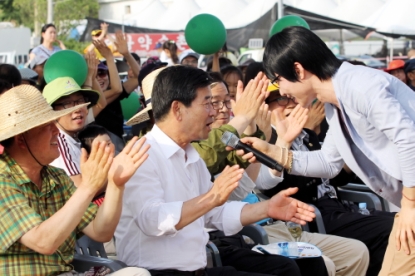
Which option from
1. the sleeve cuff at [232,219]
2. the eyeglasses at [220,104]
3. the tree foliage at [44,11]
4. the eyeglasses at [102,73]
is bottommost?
the tree foliage at [44,11]

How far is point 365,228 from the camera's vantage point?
505cm

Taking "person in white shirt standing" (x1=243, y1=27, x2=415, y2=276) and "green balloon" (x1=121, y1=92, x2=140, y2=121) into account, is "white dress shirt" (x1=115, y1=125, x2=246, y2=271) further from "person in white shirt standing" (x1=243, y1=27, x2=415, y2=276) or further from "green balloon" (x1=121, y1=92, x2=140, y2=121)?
"green balloon" (x1=121, y1=92, x2=140, y2=121)

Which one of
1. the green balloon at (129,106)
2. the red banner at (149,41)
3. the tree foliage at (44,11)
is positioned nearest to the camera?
the green balloon at (129,106)

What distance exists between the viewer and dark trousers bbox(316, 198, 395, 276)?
5023mm

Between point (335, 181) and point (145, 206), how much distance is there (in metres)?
2.57

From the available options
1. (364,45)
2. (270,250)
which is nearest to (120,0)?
(364,45)

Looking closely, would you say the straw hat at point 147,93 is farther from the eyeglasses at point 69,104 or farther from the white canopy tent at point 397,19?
the white canopy tent at point 397,19

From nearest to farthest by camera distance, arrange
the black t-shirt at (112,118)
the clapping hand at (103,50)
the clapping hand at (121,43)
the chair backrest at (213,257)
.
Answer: the chair backrest at (213,257), the black t-shirt at (112,118), the clapping hand at (103,50), the clapping hand at (121,43)

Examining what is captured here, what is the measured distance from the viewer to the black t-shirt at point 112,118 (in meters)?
6.80

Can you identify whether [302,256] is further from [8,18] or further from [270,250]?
[8,18]

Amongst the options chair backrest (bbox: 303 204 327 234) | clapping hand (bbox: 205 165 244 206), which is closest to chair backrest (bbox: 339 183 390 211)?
chair backrest (bbox: 303 204 327 234)

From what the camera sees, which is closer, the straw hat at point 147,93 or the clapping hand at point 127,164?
the clapping hand at point 127,164

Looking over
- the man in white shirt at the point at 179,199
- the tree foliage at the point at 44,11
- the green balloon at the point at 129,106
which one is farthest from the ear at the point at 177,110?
the tree foliage at the point at 44,11

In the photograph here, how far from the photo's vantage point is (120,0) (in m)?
55.2
